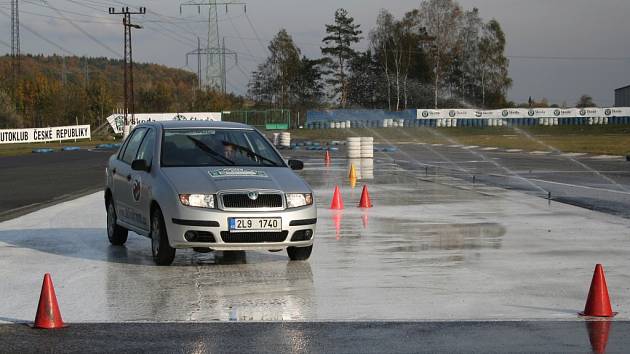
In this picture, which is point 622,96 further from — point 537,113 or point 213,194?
point 213,194

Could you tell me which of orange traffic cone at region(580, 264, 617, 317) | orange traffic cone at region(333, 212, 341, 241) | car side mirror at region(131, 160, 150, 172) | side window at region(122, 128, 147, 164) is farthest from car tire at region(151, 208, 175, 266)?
orange traffic cone at region(580, 264, 617, 317)

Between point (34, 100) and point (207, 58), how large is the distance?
41.6 m

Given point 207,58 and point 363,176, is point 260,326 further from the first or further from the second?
point 207,58

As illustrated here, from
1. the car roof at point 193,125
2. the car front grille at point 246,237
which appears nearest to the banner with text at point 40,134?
the car roof at point 193,125

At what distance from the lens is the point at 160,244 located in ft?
34.6

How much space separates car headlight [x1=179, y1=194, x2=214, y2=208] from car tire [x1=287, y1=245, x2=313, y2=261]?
4.17 ft

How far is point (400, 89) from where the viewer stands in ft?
376

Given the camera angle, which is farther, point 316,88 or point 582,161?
point 316,88

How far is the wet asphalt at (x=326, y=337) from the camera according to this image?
21.9 ft

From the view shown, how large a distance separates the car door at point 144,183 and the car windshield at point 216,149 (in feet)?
0.71

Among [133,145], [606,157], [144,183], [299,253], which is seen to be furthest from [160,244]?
[606,157]

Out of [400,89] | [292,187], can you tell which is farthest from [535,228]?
[400,89]

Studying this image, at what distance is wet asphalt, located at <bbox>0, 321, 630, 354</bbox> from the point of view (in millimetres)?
6664

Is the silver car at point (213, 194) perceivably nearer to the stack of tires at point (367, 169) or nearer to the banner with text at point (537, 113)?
the stack of tires at point (367, 169)
